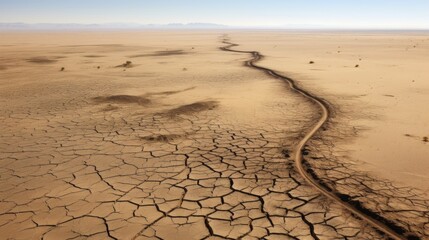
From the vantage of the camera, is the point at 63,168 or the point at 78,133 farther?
the point at 78,133

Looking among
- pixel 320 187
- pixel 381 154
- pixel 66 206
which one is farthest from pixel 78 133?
pixel 381 154

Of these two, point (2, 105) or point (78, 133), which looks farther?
point (2, 105)

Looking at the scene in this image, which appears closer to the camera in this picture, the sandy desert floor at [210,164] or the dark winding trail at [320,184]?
the dark winding trail at [320,184]

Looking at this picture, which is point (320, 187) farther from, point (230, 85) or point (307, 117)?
point (230, 85)

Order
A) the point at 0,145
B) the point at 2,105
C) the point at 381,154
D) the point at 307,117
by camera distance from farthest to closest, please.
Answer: the point at 2,105 → the point at 307,117 → the point at 0,145 → the point at 381,154

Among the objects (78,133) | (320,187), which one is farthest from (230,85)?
(320,187)

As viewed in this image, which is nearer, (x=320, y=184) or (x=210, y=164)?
(x=320, y=184)

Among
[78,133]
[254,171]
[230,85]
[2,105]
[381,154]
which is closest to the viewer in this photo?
[254,171]

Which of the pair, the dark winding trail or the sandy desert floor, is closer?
the dark winding trail

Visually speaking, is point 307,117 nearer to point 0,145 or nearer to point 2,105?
point 0,145
